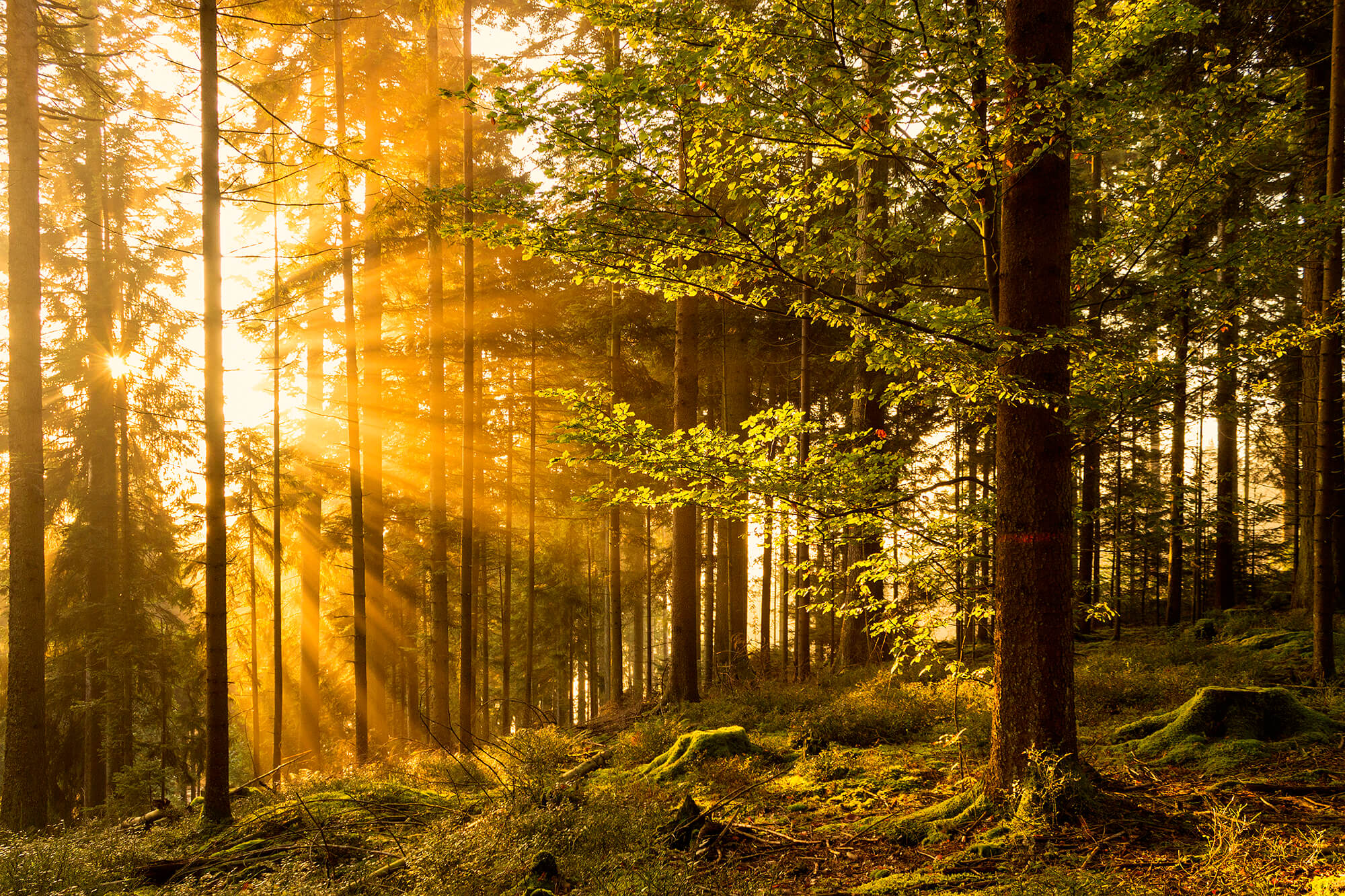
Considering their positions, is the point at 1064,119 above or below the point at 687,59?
below

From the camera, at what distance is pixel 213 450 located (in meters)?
7.64

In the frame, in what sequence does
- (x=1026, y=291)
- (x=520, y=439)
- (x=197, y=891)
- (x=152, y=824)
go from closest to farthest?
(x=197, y=891), (x=1026, y=291), (x=152, y=824), (x=520, y=439)

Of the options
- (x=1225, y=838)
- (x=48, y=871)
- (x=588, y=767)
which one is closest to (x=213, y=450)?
(x=48, y=871)

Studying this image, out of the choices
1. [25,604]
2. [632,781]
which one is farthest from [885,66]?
[25,604]

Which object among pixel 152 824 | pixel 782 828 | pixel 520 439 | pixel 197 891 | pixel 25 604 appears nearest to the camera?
pixel 197 891

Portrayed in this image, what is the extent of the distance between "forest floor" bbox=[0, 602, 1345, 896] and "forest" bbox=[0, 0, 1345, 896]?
60mm

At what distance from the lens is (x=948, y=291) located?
13672 mm

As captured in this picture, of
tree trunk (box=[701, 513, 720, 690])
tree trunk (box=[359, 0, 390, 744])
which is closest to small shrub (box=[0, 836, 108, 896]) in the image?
tree trunk (box=[359, 0, 390, 744])

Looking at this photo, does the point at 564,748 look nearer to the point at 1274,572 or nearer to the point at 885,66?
the point at 885,66

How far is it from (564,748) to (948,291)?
11.5 metres

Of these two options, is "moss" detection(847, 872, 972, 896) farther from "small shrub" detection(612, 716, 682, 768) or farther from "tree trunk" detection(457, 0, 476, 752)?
"tree trunk" detection(457, 0, 476, 752)

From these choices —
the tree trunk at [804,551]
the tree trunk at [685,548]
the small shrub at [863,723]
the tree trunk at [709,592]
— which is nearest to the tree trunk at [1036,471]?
the tree trunk at [804,551]

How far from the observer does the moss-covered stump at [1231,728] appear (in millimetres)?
6223

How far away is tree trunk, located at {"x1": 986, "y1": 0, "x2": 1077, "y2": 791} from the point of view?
198 inches
